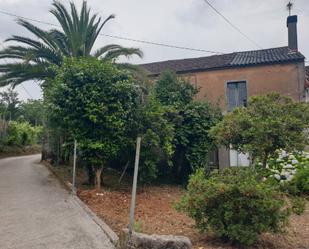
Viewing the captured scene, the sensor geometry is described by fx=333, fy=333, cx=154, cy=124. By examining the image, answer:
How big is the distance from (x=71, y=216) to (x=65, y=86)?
4269mm

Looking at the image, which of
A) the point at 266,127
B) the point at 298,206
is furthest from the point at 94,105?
the point at 298,206

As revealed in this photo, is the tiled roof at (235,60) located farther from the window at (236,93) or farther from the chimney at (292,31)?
the window at (236,93)

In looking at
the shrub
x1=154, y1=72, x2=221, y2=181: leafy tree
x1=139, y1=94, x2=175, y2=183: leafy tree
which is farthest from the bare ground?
x1=154, y1=72, x2=221, y2=181: leafy tree

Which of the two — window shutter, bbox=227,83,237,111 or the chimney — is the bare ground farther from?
the chimney

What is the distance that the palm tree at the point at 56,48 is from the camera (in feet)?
48.2

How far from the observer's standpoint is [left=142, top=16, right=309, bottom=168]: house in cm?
1736

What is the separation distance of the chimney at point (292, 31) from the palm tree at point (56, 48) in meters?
9.63

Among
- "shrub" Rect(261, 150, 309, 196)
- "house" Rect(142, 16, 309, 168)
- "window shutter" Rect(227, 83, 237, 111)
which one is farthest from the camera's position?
"window shutter" Rect(227, 83, 237, 111)

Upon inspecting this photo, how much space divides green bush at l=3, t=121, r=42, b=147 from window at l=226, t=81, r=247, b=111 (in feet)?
47.4

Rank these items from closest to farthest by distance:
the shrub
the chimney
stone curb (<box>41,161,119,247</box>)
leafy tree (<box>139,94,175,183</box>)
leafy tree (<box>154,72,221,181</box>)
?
stone curb (<box>41,161,119,247</box>) → the shrub → leafy tree (<box>139,94,175,183</box>) → leafy tree (<box>154,72,221,181</box>) → the chimney

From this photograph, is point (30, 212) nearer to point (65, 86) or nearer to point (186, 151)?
point (65, 86)

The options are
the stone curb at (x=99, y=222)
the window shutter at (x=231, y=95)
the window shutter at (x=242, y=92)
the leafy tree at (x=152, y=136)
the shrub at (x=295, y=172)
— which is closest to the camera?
the stone curb at (x=99, y=222)

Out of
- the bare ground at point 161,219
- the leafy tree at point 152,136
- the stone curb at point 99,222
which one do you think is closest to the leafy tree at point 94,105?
the leafy tree at point 152,136

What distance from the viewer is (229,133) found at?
26.8ft
